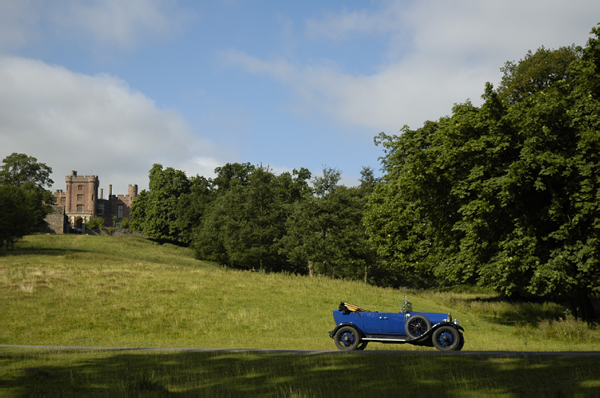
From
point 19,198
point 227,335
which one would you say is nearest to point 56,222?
point 19,198

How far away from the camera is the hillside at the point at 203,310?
777 inches

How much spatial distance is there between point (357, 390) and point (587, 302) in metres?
20.9

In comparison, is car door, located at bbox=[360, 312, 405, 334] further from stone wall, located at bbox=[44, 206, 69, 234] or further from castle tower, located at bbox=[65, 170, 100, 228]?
castle tower, located at bbox=[65, 170, 100, 228]

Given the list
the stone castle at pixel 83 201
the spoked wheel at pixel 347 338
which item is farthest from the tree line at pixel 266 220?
the stone castle at pixel 83 201

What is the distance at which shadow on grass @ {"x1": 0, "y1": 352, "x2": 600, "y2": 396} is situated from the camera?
A: 923 cm

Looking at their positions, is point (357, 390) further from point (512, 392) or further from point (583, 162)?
point (583, 162)

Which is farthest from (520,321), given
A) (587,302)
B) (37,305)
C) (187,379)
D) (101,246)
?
(101,246)

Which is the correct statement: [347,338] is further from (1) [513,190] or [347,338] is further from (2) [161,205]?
(2) [161,205]

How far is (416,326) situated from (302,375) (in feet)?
15.7

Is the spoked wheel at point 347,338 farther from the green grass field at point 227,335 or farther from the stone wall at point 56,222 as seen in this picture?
the stone wall at point 56,222

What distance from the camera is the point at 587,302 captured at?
80.0 ft

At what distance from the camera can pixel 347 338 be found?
1462 cm

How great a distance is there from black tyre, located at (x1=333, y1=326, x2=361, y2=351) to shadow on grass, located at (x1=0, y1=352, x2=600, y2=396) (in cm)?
151

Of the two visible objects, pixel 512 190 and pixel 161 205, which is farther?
pixel 161 205
